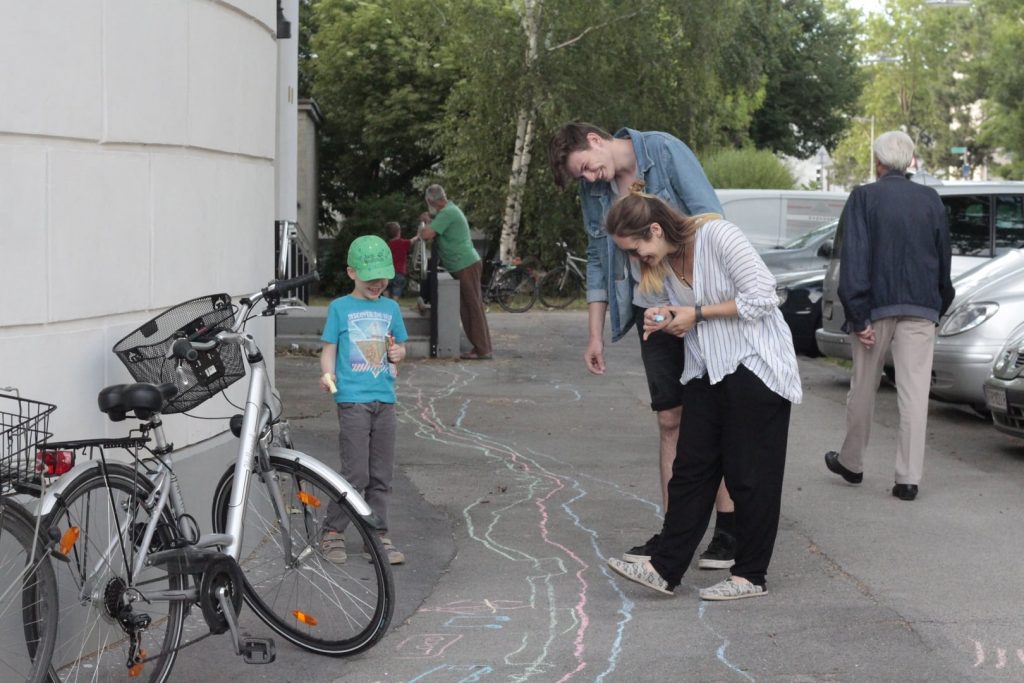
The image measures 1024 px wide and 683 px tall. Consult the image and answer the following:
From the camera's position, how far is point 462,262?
49.6 feet

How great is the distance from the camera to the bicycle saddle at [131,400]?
446 cm

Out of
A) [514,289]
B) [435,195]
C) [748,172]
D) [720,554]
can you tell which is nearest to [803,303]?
[435,195]

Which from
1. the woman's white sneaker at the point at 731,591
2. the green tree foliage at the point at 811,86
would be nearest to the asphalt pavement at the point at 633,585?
the woman's white sneaker at the point at 731,591

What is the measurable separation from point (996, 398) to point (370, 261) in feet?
15.7

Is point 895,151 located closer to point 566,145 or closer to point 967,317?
point 566,145

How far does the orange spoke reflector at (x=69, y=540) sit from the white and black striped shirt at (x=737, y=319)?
248 centimetres

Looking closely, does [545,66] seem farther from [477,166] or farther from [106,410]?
[106,410]

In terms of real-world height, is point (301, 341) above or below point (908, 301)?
below

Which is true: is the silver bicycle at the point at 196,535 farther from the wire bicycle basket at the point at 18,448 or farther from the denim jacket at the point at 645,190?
the denim jacket at the point at 645,190

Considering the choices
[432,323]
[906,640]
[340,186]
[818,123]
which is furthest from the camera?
[818,123]

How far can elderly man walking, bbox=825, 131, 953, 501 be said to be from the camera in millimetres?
A: 7727

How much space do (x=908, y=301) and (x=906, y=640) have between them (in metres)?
2.94

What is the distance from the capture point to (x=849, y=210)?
7898mm

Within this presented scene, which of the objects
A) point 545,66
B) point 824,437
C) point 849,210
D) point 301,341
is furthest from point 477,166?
point 849,210
